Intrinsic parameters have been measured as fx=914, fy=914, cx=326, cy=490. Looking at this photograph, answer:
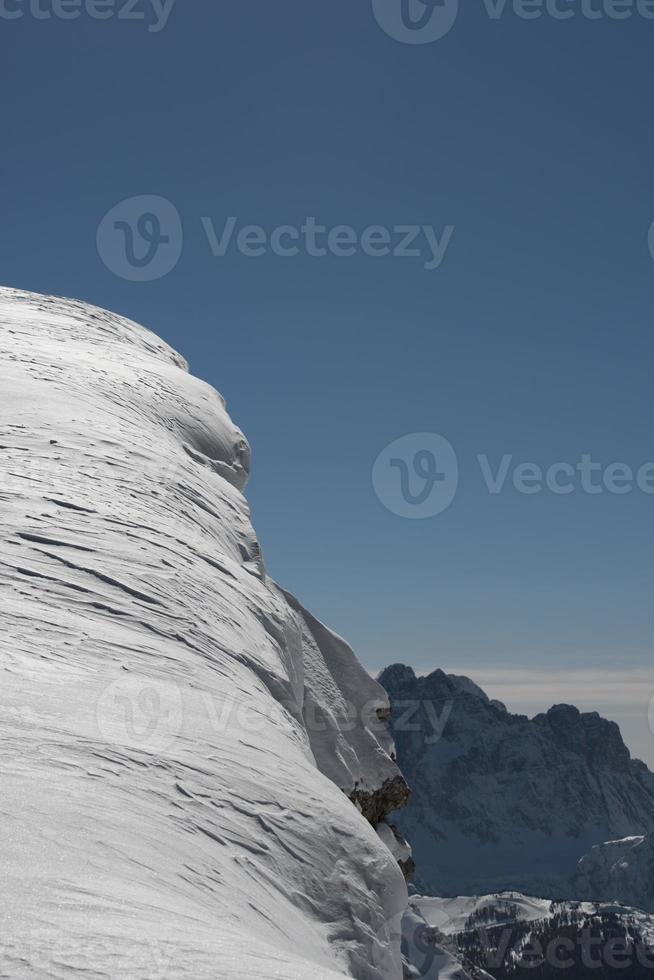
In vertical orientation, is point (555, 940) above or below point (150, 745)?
below

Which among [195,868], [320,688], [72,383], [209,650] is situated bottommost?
[195,868]

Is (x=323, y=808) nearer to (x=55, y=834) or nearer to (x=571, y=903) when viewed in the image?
(x=55, y=834)

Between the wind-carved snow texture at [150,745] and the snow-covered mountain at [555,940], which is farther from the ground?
the wind-carved snow texture at [150,745]

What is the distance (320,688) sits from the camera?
11.6m

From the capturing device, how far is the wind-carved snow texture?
2586 mm

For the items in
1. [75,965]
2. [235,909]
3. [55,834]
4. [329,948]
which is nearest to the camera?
[75,965]

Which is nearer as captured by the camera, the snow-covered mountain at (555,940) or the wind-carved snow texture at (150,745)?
the wind-carved snow texture at (150,745)

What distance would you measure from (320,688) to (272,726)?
6337mm

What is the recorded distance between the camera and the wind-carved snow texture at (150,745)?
259 cm

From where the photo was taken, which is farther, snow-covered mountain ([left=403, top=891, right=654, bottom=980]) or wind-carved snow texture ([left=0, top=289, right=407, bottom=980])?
snow-covered mountain ([left=403, top=891, right=654, bottom=980])

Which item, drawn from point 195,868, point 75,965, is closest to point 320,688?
point 195,868

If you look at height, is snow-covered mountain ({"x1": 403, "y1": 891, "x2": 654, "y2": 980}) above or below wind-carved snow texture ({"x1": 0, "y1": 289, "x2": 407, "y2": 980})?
below

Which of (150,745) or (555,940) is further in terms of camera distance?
(555,940)

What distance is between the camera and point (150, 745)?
4027mm
